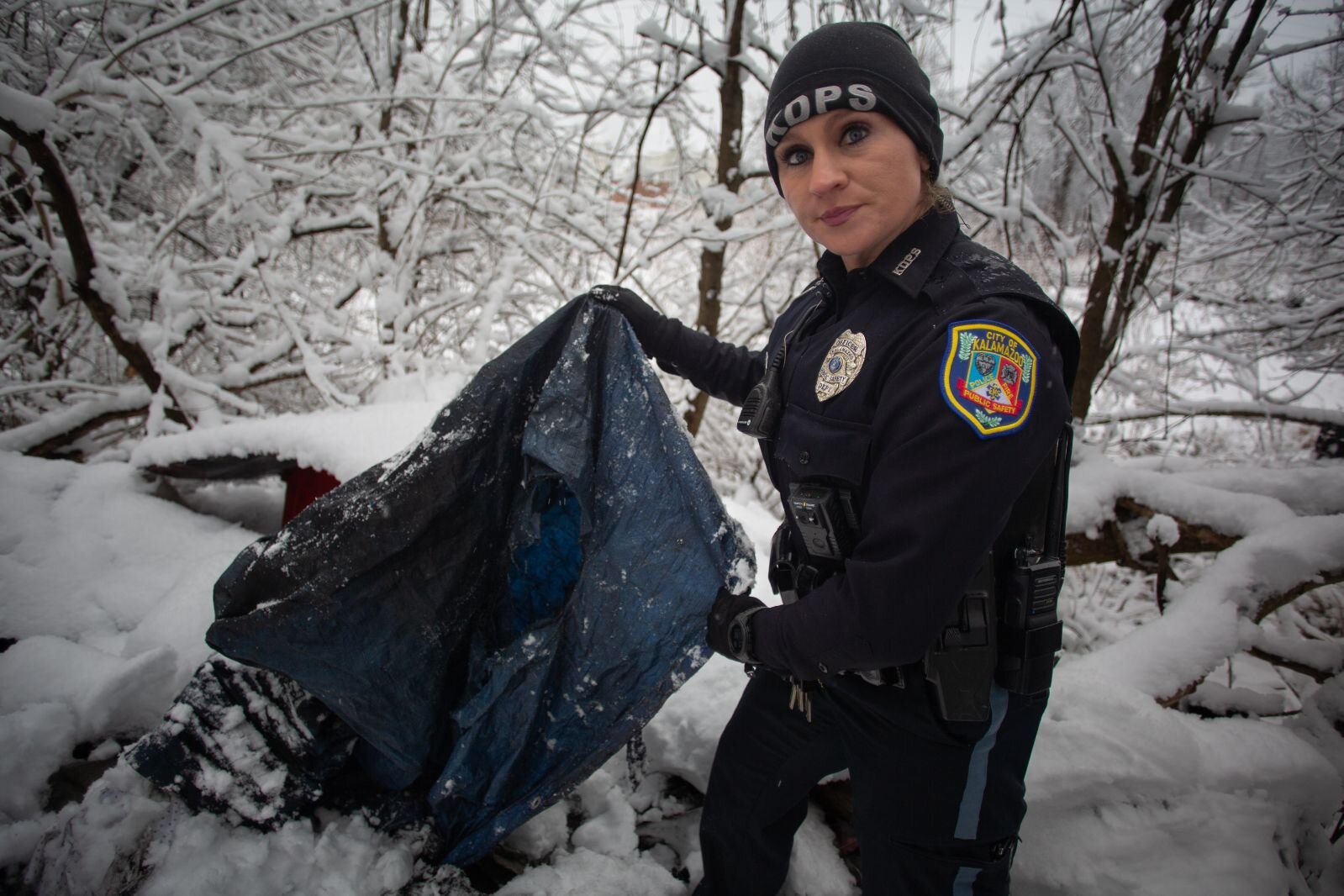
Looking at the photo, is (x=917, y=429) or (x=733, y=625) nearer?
(x=917, y=429)

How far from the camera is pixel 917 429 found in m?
0.86

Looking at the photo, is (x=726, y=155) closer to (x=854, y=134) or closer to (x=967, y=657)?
(x=854, y=134)

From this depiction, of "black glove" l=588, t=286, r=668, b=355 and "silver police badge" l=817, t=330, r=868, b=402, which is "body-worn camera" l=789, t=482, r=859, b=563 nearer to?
"silver police badge" l=817, t=330, r=868, b=402

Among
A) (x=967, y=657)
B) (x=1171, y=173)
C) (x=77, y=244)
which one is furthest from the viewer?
(x=77, y=244)

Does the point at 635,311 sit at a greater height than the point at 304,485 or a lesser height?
greater

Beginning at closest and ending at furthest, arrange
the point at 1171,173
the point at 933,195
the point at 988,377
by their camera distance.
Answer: the point at 988,377 → the point at 933,195 → the point at 1171,173

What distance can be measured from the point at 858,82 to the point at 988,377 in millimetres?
621

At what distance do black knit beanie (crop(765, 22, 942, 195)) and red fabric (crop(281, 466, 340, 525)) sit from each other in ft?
6.98

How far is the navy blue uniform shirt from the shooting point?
32.4 inches

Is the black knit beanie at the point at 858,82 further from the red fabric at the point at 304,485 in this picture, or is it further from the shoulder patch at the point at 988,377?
the red fabric at the point at 304,485

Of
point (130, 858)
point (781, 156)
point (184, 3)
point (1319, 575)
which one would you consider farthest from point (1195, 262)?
point (184, 3)

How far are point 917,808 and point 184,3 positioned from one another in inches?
192

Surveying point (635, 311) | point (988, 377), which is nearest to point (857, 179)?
point (988, 377)

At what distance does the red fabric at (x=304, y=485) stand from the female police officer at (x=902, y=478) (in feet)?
6.12
